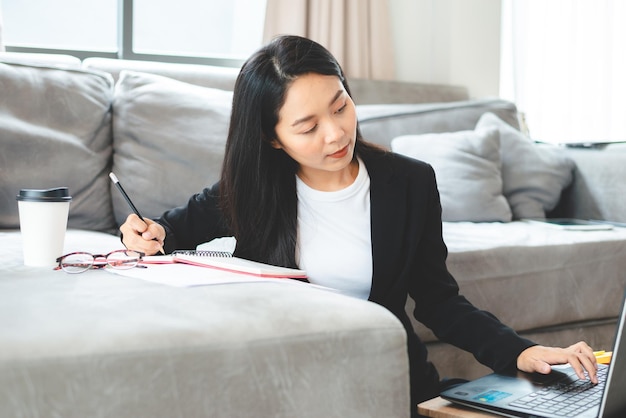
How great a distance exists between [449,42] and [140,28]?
4.10 ft

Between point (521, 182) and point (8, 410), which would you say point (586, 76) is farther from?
point (8, 410)

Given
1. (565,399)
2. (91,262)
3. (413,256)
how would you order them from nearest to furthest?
(565,399), (91,262), (413,256)

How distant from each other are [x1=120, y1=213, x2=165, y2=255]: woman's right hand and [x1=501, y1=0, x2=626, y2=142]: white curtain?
7.44ft

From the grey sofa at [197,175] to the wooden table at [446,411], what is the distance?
33.1 inches

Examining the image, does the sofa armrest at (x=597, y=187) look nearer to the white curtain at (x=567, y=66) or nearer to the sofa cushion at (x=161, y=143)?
the white curtain at (x=567, y=66)

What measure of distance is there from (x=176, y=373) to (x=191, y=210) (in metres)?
Answer: 0.70

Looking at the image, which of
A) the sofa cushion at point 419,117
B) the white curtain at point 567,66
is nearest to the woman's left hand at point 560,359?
the sofa cushion at point 419,117

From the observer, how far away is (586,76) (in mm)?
3332

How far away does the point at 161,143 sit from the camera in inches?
84.0

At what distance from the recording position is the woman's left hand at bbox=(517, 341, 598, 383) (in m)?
1.07

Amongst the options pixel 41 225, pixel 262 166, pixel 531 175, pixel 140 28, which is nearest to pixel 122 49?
pixel 140 28

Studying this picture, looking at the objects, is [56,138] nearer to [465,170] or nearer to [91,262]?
[91,262]

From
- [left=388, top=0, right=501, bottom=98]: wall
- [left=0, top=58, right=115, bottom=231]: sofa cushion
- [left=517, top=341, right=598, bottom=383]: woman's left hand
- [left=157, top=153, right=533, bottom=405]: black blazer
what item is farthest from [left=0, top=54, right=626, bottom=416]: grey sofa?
[left=388, top=0, right=501, bottom=98]: wall

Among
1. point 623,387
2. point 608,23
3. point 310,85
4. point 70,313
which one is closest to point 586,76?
point 608,23
